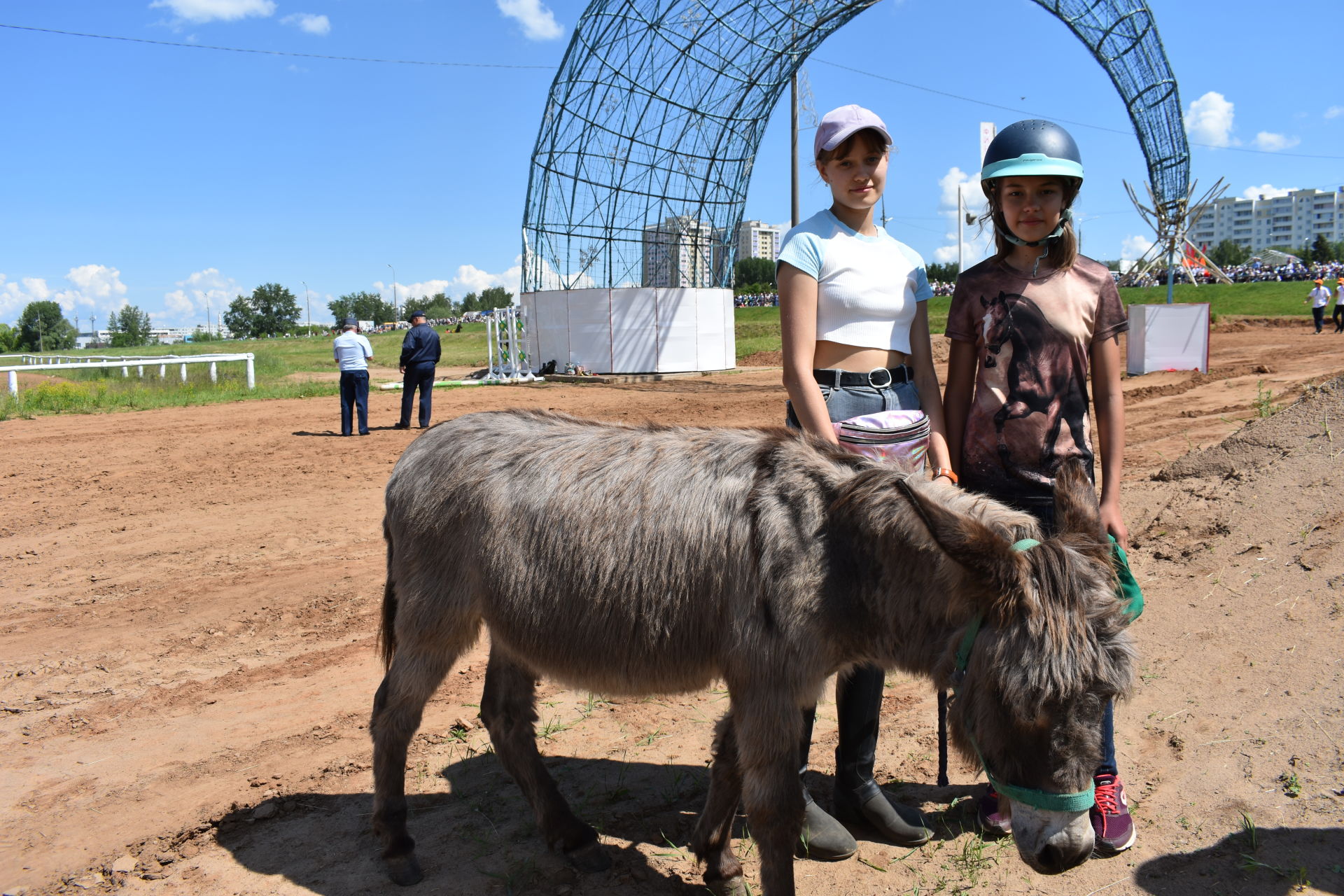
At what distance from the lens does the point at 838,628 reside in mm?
2492

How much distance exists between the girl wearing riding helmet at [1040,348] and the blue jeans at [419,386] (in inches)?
475

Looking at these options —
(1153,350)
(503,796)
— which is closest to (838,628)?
(503,796)

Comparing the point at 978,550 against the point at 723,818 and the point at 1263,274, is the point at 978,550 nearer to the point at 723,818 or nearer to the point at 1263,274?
the point at 723,818

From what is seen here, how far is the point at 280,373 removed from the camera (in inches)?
1105

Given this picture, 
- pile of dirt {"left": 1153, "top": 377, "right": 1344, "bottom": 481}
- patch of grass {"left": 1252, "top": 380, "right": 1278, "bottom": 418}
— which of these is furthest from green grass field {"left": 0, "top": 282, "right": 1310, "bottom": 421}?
patch of grass {"left": 1252, "top": 380, "right": 1278, "bottom": 418}

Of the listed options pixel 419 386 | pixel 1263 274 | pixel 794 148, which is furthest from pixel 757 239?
pixel 419 386

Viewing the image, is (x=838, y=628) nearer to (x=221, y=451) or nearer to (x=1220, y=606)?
(x=1220, y=606)

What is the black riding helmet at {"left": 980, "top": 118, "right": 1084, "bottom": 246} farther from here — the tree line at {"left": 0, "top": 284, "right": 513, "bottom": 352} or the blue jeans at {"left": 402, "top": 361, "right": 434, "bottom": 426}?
the tree line at {"left": 0, "top": 284, "right": 513, "bottom": 352}

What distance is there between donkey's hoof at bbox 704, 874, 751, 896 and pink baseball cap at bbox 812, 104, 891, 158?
106 inches

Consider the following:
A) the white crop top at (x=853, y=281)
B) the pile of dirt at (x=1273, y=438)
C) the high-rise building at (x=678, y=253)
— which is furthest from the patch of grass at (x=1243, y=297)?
the white crop top at (x=853, y=281)

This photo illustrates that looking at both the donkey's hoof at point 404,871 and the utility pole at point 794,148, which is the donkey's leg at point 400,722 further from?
the utility pole at point 794,148

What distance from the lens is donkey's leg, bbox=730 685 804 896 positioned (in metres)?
2.51

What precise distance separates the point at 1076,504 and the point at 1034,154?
4.01 ft

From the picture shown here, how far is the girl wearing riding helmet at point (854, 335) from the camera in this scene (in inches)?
114
